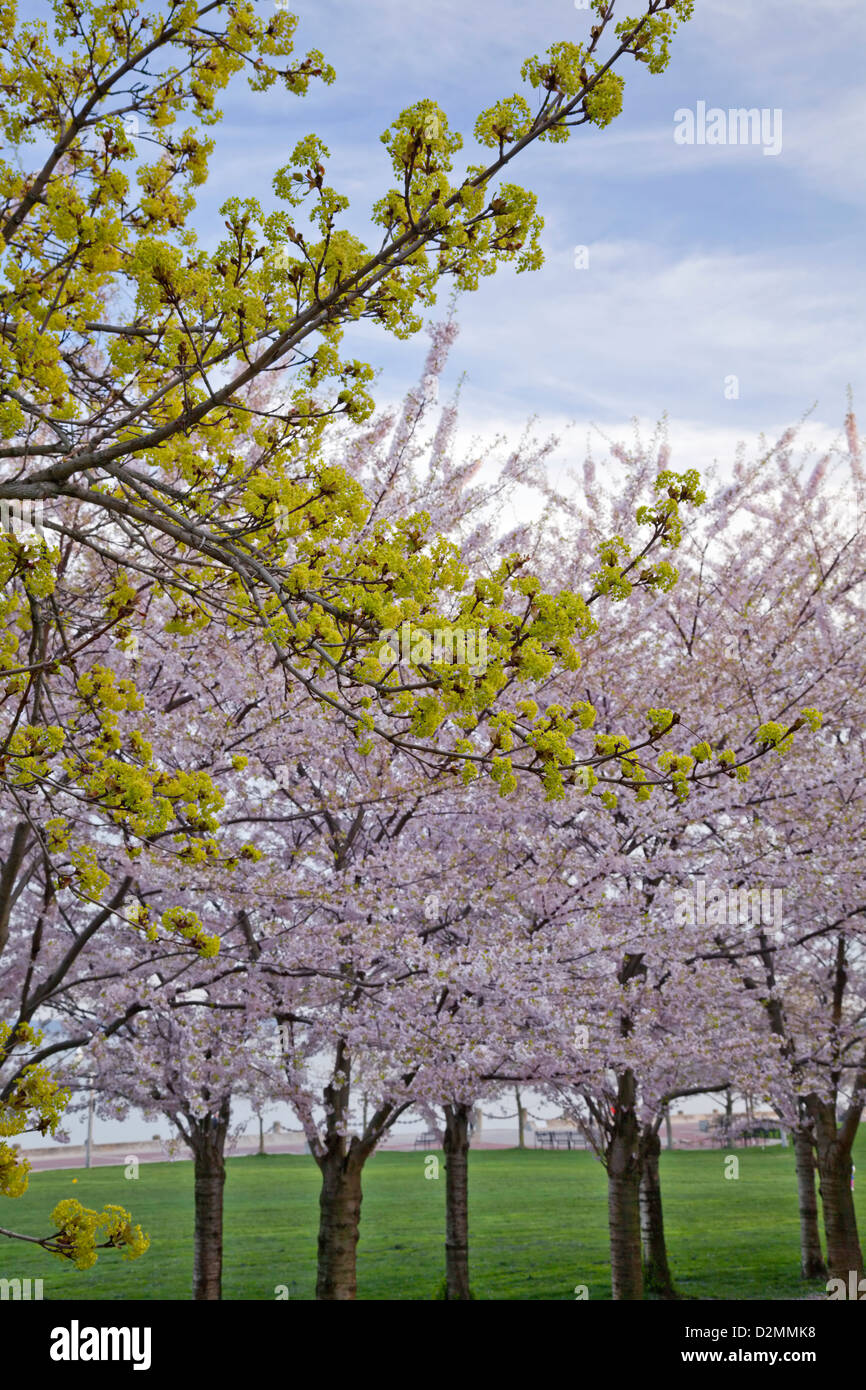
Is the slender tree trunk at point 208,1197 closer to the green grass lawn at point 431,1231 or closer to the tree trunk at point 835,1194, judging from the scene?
the green grass lawn at point 431,1231

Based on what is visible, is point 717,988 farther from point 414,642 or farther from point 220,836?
point 414,642

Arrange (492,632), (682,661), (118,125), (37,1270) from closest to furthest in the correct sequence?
(492,632) → (118,125) → (682,661) → (37,1270)

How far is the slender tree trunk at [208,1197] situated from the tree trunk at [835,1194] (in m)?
7.54

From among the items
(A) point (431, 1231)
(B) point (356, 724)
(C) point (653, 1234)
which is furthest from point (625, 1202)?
(A) point (431, 1231)

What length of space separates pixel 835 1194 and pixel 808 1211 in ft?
11.3

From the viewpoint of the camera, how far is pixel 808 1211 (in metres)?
16.4

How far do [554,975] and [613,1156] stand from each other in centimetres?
420

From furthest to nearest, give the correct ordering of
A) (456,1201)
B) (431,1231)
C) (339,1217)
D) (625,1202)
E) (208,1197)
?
(431,1231) < (456,1201) < (208,1197) < (625,1202) < (339,1217)

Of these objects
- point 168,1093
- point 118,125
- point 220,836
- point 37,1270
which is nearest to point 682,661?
point 220,836

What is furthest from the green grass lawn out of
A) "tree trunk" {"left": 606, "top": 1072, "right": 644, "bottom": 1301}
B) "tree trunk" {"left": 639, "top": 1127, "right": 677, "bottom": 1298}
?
"tree trunk" {"left": 606, "top": 1072, "right": 644, "bottom": 1301}

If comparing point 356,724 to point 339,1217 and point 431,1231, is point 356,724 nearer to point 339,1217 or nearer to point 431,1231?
point 339,1217

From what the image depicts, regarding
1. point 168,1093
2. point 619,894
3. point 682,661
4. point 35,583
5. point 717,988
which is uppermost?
point 682,661

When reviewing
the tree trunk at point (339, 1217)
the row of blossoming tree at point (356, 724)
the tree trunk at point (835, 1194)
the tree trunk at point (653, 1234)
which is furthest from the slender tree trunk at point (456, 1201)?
the tree trunk at point (835, 1194)
